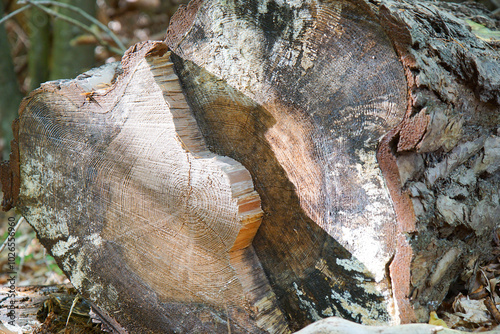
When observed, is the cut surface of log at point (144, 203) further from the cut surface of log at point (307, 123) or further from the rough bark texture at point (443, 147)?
the rough bark texture at point (443, 147)

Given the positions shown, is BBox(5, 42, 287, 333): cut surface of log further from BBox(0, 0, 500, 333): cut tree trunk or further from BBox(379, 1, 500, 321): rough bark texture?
BBox(379, 1, 500, 321): rough bark texture

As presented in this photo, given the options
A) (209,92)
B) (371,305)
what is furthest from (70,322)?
Answer: (371,305)

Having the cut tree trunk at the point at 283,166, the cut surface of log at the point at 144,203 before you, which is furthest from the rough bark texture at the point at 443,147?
the cut surface of log at the point at 144,203

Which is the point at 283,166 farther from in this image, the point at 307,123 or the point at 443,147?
the point at 443,147

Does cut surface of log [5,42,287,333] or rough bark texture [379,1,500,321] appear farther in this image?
cut surface of log [5,42,287,333]

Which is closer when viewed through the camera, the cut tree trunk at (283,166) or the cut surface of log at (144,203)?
the cut tree trunk at (283,166)

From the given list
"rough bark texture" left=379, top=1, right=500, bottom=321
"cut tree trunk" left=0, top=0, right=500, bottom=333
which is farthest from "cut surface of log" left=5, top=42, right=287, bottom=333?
"rough bark texture" left=379, top=1, right=500, bottom=321

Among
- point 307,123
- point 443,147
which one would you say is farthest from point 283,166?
point 443,147
